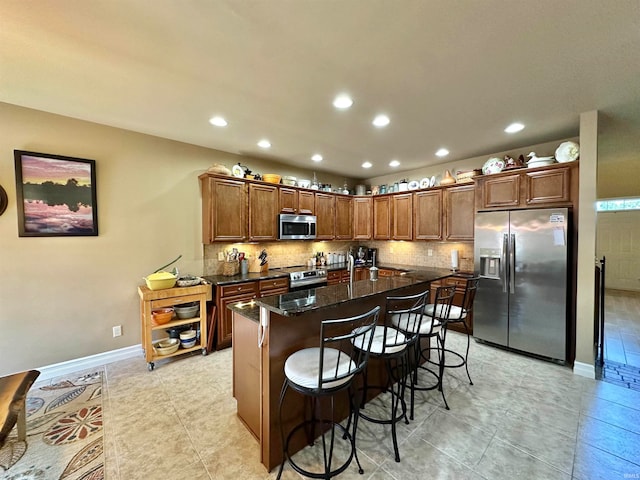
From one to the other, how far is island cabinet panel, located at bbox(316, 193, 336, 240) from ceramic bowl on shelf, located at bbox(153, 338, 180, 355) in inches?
113

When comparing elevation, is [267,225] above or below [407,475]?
above

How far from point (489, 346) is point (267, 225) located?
12.4 ft

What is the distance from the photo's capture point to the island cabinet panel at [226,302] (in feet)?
11.3

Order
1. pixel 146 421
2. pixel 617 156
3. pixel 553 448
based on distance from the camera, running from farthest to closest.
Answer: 1. pixel 617 156
2. pixel 146 421
3. pixel 553 448

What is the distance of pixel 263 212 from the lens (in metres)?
4.21

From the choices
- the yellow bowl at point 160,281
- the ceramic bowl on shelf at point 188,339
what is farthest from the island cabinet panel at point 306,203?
the ceramic bowl on shelf at point 188,339

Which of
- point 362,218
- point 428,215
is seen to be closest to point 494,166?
point 428,215

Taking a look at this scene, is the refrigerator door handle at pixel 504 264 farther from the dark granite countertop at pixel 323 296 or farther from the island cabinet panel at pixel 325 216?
the island cabinet panel at pixel 325 216

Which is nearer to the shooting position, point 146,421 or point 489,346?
point 146,421

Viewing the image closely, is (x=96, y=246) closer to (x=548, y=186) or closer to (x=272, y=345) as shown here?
(x=272, y=345)

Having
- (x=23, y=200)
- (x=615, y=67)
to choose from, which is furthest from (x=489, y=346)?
(x=23, y=200)

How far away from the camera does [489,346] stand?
366cm

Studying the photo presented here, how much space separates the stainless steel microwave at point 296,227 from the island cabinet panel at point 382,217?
4.73ft

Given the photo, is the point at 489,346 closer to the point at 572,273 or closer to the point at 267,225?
the point at 572,273
